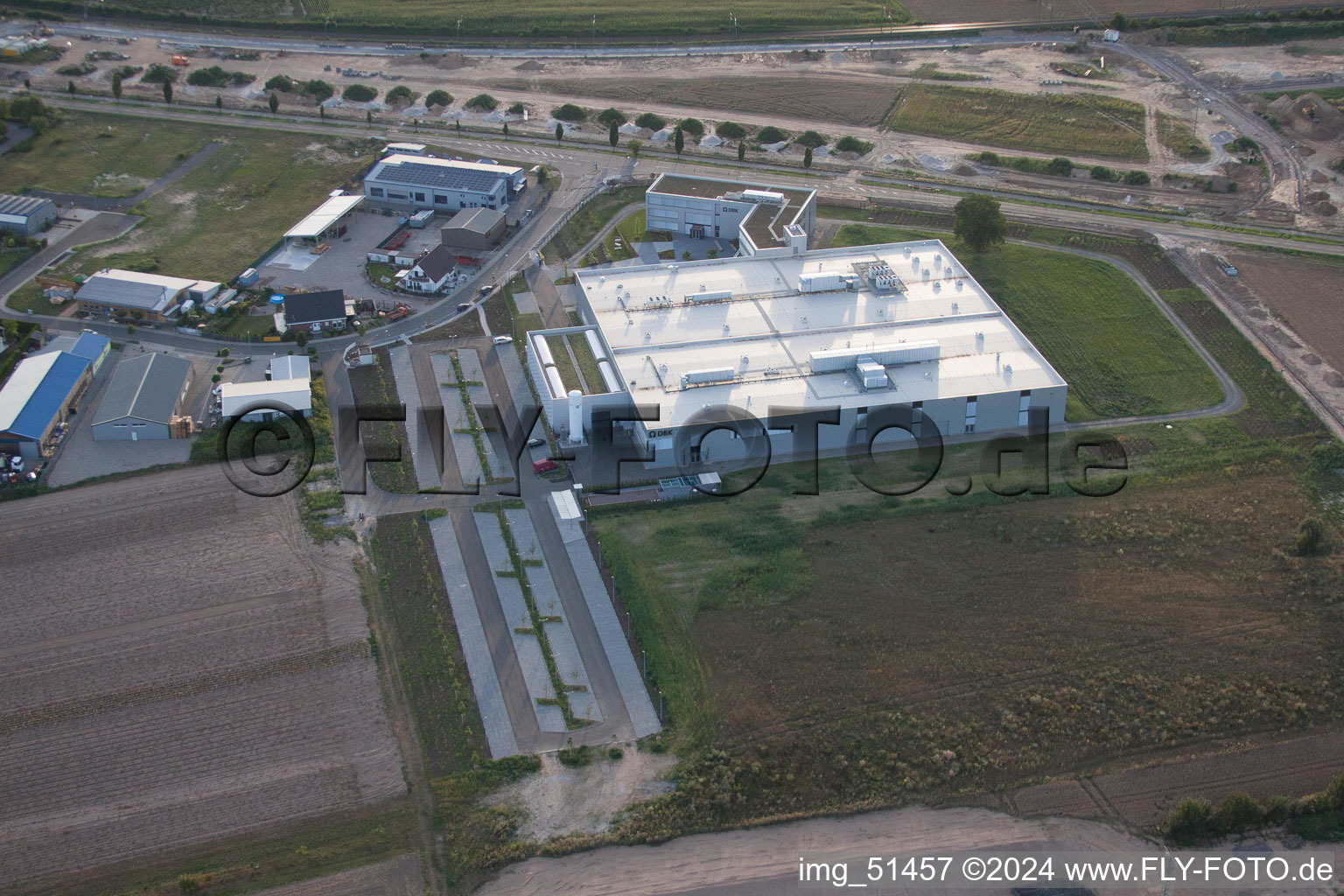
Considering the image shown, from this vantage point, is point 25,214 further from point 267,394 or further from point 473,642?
point 473,642

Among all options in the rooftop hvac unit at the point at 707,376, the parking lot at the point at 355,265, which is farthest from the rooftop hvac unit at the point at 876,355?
the parking lot at the point at 355,265

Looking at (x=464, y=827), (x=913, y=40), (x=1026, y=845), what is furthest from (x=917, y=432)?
(x=913, y=40)

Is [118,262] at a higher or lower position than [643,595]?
higher

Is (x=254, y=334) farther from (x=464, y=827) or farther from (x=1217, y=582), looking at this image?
(x=1217, y=582)

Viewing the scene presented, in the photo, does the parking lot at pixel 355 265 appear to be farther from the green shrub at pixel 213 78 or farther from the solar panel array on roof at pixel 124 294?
the green shrub at pixel 213 78

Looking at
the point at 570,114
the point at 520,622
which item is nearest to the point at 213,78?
the point at 570,114

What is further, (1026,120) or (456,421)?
(1026,120)
